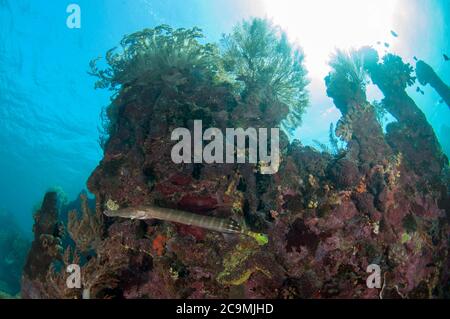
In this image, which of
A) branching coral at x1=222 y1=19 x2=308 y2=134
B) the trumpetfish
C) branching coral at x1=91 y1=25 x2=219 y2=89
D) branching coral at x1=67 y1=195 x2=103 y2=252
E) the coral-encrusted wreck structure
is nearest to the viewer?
the trumpetfish

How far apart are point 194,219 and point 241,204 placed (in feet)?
4.57

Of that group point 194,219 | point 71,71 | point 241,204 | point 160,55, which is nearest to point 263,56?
point 160,55

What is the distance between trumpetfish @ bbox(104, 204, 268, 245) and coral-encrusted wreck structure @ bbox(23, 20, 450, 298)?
0.50m

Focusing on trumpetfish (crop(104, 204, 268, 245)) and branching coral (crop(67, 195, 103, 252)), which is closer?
trumpetfish (crop(104, 204, 268, 245))

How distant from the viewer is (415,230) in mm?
6301

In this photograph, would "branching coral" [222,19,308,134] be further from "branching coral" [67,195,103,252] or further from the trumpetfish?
"branching coral" [67,195,103,252]

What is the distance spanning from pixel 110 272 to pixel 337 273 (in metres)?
4.22

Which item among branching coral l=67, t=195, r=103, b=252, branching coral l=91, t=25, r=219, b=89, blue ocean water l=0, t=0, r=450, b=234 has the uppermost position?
blue ocean water l=0, t=0, r=450, b=234

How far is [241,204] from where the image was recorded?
20.5 ft

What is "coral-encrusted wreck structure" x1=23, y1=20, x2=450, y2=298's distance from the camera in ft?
17.5

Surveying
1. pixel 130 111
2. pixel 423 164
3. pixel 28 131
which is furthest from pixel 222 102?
pixel 28 131

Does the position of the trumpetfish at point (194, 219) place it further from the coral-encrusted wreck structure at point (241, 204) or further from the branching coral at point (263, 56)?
the branching coral at point (263, 56)

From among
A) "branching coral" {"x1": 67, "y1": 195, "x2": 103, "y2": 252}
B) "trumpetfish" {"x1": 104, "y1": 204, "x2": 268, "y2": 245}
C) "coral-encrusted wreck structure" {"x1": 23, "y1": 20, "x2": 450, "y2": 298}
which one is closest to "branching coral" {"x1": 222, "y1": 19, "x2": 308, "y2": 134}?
"coral-encrusted wreck structure" {"x1": 23, "y1": 20, "x2": 450, "y2": 298}

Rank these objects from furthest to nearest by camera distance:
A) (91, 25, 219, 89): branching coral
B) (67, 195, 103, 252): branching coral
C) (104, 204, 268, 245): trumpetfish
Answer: (91, 25, 219, 89): branching coral → (67, 195, 103, 252): branching coral → (104, 204, 268, 245): trumpetfish
